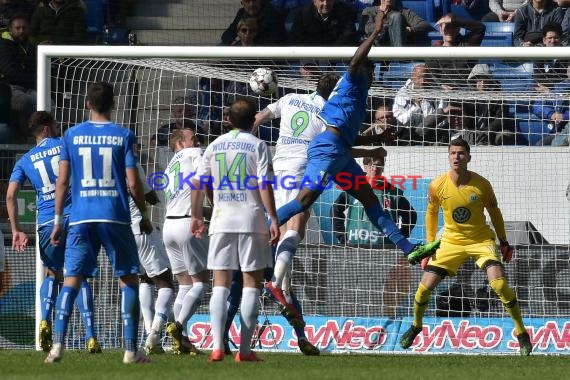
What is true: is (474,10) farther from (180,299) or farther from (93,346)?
(93,346)

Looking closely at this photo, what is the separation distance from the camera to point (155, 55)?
12.7 m

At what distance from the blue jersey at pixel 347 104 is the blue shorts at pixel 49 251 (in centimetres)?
278

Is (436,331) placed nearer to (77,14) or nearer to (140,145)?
(140,145)

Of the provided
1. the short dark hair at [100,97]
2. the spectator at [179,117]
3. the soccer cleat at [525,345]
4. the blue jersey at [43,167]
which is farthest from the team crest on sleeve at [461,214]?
the short dark hair at [100,97]

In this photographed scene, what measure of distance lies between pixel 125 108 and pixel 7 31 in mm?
4030

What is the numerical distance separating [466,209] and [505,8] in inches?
302

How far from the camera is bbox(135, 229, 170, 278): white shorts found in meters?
11.9

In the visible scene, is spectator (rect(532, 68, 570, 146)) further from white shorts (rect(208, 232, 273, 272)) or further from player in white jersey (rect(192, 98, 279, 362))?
white shorts (rect(208, 232, 273, 272))

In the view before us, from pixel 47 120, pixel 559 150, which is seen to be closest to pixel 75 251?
pixel 47 120

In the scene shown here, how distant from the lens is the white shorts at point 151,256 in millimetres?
11945

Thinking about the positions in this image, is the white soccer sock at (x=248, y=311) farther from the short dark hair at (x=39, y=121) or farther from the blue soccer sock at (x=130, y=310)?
the short dark hair at (x=39, y=121)

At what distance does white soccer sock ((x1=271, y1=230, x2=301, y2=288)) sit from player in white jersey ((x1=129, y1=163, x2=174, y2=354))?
1274 millimetres

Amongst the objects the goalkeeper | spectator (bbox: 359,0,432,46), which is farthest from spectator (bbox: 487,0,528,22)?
the goalkeeper

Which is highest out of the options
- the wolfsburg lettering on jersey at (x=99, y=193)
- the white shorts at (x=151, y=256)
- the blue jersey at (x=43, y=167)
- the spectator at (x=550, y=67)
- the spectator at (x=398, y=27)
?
the spectator at (x=398, y=27)
